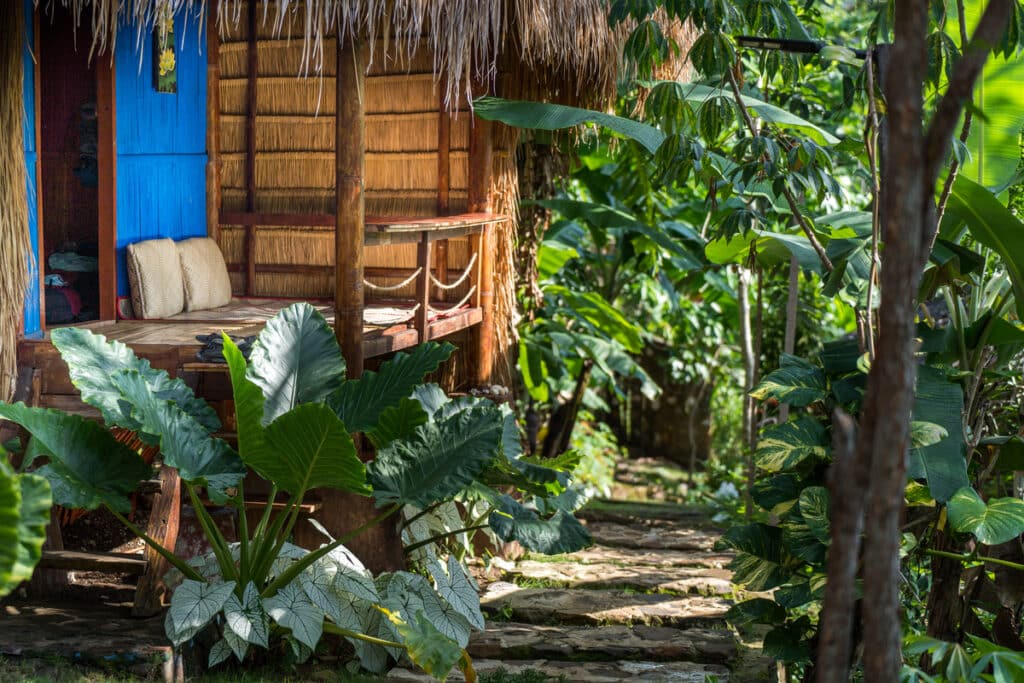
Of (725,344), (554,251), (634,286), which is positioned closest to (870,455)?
(554,251)

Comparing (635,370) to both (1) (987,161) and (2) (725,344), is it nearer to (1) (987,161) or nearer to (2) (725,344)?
(2) (725,344)

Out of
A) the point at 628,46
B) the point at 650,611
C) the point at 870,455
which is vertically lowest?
the point at 650,611

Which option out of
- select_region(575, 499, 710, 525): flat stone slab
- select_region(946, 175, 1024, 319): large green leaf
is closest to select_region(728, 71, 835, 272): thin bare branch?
select_region(946, 175, 1024, 319): large green leaf

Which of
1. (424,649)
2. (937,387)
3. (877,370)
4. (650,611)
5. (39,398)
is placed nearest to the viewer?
(877,370)

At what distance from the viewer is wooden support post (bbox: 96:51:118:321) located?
578 centimetres

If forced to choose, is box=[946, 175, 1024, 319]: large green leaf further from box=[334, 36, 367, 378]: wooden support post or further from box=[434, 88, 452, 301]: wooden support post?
box=[434, 88, 452, 301]: wooden support post

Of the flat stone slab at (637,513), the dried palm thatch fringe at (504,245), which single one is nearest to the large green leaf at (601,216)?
the dried palm thatch fringe at (504,245)

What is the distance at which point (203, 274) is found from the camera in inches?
260

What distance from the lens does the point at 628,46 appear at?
15.0 feet

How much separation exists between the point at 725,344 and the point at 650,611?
21.5 ft

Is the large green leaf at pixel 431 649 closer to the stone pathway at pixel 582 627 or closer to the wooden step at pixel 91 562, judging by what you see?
the stone pathway at pixel 582 627

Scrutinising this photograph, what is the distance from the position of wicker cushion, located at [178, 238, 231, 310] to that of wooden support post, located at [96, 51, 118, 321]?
2.01 ft

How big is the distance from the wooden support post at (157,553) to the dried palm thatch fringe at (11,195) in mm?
999

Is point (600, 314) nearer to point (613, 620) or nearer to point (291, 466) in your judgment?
point (613, 620)
